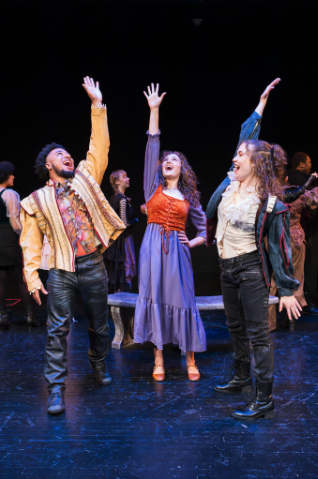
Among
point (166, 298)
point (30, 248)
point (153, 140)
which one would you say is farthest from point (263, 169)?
point (30, 248)

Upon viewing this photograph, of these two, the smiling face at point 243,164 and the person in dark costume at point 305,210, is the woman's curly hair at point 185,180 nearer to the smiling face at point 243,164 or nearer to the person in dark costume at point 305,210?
the smiling face at point 243,164

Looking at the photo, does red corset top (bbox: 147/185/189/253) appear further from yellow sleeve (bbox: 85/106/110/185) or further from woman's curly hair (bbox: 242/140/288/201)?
woman's curly hair (bbox: 242/140/288/201)

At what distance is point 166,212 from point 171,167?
312 mm

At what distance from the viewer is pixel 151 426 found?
7.64ft

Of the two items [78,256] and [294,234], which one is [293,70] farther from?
[78,256]

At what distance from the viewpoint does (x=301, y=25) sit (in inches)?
264

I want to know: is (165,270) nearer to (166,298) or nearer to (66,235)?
(166,298)

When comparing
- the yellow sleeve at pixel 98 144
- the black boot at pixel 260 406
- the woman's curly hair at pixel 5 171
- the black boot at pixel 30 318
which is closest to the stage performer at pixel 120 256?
the black boot at pixel 30 318

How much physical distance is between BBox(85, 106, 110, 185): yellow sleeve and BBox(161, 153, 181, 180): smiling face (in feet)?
1.50

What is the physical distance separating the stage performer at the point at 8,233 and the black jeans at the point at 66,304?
1.80 meters

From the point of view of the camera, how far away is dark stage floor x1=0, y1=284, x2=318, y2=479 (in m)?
1.96

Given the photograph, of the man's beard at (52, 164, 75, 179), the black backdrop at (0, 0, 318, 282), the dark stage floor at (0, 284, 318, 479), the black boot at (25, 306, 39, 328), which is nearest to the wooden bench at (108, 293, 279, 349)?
the dark stage floor at (0, 284, 318, 479)

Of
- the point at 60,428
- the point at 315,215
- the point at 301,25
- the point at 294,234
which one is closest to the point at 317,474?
the point at 60,428

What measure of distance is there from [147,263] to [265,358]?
3.39ft
